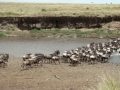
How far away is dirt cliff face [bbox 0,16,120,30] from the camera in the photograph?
4656cm

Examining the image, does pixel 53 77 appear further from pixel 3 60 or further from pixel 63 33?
pixel 63 33

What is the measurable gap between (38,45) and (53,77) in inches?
701

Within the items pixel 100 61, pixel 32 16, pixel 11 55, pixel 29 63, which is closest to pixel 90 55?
pixel 100 61

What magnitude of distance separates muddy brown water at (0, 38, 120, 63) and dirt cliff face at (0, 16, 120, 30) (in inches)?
179

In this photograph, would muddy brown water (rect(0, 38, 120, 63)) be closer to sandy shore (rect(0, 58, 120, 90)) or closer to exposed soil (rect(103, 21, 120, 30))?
exposed soil (rect(103, 21, 120, 30))

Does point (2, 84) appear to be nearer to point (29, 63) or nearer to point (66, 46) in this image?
point (29, 63)

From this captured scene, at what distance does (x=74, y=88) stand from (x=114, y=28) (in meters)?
29.9

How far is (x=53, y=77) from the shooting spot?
1964 centimetres

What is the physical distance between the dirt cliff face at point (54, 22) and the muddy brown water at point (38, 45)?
455 cm

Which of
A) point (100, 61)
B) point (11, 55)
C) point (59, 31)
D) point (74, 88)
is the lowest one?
point (59, 31)

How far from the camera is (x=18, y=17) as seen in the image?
4747 cm

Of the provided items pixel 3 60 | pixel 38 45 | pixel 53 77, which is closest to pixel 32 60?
pixel 3 60

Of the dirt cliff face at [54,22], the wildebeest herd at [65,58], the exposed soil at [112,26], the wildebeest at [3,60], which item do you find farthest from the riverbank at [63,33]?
the wildebeest at [3,60]

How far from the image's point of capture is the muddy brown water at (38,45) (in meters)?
32.4
